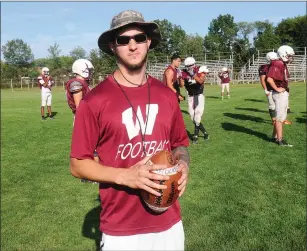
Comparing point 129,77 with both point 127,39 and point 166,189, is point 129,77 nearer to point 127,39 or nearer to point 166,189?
point 127,39

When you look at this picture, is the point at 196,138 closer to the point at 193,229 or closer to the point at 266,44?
the point at 193,229

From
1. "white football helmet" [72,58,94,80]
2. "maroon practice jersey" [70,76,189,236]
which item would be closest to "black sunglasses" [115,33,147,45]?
"maroon practice jersey" [70,76,189,236]

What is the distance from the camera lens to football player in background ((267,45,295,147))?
9781 mm

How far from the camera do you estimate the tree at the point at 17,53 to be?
376 ft

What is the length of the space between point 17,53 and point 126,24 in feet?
400

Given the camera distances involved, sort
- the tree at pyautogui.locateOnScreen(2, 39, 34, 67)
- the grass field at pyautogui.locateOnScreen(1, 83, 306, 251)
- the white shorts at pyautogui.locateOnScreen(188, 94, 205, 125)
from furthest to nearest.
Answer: the tree at pyautogui.locateOnScreen(2, 39, 34, 67) → the white shorts at pyautogui.locateOnScreen(188, 94, 205, 125) → the grass field at pyautogui.locateOnScreen(1, 83, 306, 251)

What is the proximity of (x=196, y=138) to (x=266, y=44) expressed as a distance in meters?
74.7

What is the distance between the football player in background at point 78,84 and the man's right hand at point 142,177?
17.0 ft

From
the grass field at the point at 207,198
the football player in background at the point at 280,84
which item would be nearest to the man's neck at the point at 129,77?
the grass field at the point at 207,198

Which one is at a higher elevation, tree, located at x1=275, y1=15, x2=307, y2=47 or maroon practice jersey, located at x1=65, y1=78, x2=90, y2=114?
tree, located at x1=275, y1=15, x2=307, y2=47

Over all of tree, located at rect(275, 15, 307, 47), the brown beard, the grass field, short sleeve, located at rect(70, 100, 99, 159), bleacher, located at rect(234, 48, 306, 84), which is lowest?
the grass field

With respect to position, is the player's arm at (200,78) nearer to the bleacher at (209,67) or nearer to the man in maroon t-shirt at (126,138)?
the man in maroon t-shirt at (126,138)

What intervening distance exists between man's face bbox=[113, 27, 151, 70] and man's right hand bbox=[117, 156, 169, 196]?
2.31 ft

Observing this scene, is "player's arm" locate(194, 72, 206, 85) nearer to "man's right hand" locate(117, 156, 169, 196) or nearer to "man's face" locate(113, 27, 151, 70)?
"man's face" locate(113, 27, 151, 70)
